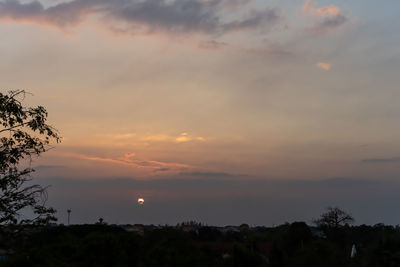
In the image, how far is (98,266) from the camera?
75.4 ft

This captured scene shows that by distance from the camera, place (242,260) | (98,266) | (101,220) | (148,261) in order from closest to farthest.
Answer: (98,266), (148,261), (242,260), (101,220)

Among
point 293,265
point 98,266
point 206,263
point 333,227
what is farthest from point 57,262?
point 333,227

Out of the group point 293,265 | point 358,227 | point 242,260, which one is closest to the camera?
point 242,260

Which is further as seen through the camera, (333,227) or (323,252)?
(333,227)

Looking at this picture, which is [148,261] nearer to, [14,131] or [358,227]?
[14,131]

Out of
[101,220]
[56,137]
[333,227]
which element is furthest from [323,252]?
[101,220]

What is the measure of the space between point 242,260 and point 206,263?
11.1m

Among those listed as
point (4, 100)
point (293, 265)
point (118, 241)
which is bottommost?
point (293, 265)

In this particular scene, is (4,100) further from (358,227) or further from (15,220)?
(358,227)

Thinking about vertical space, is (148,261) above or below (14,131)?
below

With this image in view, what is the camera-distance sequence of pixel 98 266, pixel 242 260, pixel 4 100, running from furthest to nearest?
pixel 242 260 → pixel 98 266 → pixel 4 100

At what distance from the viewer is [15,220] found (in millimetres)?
13625

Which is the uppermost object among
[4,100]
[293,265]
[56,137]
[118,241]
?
[4,100]

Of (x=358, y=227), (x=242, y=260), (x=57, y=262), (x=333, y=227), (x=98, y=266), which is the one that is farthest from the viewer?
(x=358, y=227)
